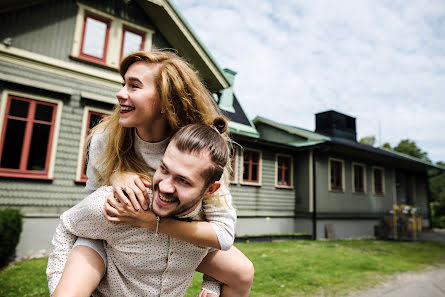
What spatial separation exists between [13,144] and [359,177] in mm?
15244

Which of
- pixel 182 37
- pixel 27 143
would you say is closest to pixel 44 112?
pixel 27 143

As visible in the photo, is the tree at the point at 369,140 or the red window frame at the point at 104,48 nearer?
the red window frame at the point at 104,48

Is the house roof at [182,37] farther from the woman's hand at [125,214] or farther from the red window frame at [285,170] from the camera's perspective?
the woman's hand at [125,214]

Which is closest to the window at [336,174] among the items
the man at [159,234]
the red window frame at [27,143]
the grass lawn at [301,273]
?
the grass lawn at [301,273]

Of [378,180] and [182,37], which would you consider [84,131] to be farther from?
[378,180]

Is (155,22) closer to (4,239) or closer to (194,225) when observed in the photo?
(4,239)

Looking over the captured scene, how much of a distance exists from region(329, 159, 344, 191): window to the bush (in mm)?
12294

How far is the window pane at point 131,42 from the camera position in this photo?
30.5 feet

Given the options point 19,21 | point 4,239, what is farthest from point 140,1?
point 4,239

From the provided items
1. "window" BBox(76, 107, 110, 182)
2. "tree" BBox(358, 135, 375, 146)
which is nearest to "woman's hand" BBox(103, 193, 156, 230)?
"window" BBox(76, 107, 110, 182)

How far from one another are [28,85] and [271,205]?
9584mm

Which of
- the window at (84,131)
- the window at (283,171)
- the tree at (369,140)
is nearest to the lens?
the window at (84,131)

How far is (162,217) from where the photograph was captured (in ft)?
4.97

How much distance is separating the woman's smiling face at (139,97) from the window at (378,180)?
1771cm
